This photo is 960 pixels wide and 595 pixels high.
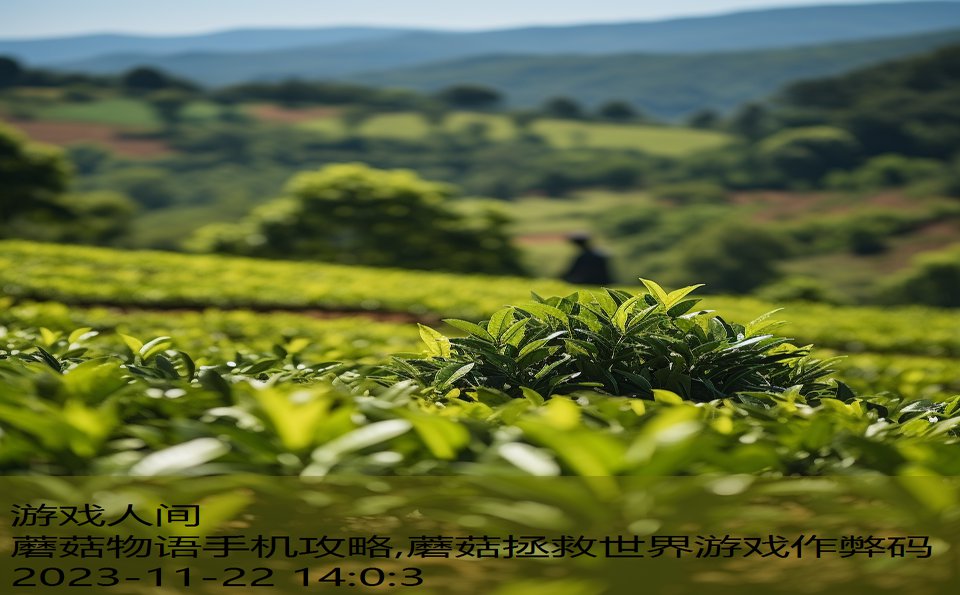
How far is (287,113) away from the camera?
99.3 m

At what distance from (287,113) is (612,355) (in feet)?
331

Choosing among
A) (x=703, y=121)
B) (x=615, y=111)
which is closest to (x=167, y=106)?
(x=615, y=111)

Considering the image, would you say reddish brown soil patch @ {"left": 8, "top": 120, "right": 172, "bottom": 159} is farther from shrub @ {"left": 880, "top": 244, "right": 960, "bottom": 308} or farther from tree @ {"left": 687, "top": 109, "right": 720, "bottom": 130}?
shrub @ {"left": 880, "top": 244, "right": 960, "bottom": 308}

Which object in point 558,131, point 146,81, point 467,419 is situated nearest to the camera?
point 467,419

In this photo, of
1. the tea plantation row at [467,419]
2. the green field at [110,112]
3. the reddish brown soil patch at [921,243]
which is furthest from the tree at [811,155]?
the tea plantation row at [467,419]

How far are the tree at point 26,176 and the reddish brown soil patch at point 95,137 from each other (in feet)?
129

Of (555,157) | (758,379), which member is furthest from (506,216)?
(555,157)

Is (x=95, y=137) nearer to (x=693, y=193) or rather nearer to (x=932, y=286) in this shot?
(x=693, y=193)

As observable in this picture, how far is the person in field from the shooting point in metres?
13.9

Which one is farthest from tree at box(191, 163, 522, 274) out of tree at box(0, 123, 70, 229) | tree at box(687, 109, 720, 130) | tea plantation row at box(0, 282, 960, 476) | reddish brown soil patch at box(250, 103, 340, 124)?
tree at box(687, 109, 720, 130)

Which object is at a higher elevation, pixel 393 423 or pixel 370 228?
pixel 370 228

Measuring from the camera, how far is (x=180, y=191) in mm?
75250

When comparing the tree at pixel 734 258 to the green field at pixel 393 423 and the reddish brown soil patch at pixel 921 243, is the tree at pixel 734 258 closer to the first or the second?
the reddish brown soil patch at pixel 921 243

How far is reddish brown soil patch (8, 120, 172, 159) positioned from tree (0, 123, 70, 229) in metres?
39.2
